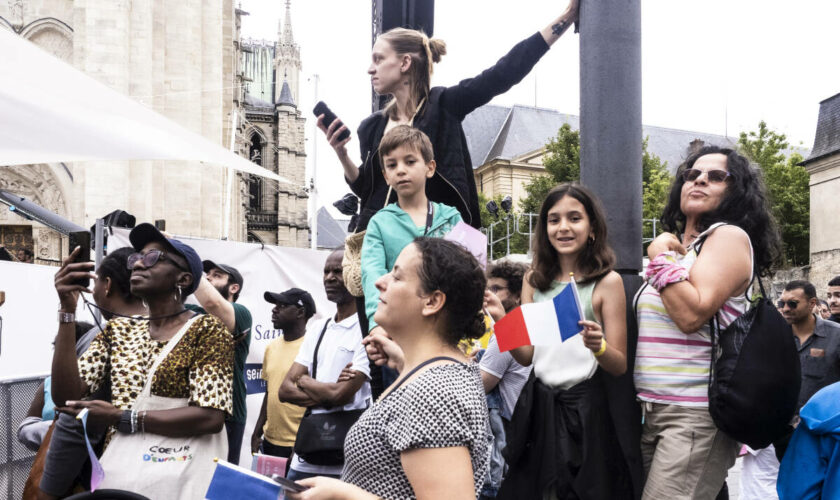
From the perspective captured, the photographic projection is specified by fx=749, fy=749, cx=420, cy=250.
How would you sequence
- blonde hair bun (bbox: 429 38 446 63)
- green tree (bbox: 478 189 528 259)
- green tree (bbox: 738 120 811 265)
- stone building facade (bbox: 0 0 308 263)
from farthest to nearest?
green tree (bbox: 478 189 528 259)
green tree (bbox: 738 120 811 265)
stone building facade (bbox: 0 0 308 263)
blonde hair bun (bbox: 429 38 446 63)

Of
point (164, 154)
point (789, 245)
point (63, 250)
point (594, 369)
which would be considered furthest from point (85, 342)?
point (789, 245)

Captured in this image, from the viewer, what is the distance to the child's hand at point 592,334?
9.53ft

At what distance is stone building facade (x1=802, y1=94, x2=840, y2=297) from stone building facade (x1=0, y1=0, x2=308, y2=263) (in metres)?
24.3

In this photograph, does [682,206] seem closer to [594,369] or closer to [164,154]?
[594,369]

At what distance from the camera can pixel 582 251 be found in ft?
11.1

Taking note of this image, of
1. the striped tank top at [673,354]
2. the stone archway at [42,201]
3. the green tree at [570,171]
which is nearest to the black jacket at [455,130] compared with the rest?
the striped tank top at [673,354]

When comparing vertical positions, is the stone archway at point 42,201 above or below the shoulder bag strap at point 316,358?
above

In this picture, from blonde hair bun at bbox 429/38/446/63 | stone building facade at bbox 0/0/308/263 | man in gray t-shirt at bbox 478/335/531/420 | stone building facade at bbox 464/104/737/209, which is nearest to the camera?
man in gray t-shirt at bbox 478/335/531/420

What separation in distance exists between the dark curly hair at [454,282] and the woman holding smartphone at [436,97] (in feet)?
4.26

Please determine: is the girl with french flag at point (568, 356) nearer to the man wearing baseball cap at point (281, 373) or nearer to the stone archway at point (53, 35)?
the man wearing baseball cap at point (281, 373)

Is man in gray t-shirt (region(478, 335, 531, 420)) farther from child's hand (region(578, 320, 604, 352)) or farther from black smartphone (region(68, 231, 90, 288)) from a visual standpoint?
black smartphone (region(68, 231, 90, 288))

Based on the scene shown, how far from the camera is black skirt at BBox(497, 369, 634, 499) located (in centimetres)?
305

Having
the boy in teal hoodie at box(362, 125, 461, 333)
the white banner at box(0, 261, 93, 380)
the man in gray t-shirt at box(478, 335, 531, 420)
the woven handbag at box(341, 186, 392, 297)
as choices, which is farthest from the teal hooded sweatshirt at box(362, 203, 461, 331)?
the white banner at box(0, 261, 93, 380)

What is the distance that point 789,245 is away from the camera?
1676 inches
